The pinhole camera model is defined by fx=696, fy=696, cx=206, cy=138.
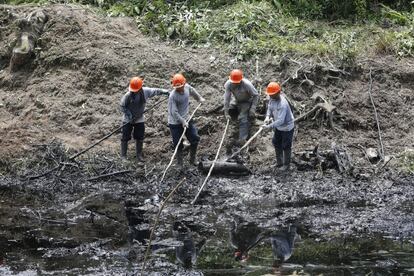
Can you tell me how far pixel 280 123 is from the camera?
1077cm

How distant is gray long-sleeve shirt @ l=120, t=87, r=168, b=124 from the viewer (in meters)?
11.2

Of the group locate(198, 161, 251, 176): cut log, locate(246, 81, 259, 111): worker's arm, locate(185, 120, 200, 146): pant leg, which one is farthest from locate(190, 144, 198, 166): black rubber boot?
locate(246, 81, 259, 111): worker's arm

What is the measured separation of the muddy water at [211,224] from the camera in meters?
8.37

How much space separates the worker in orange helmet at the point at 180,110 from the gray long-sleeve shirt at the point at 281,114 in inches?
44.4

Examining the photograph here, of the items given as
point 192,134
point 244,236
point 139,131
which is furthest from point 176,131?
point 244,236

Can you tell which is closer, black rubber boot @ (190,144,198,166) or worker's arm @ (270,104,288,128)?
worker's arm @ (270,104,288,128)

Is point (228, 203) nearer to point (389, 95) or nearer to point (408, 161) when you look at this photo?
point (408, 161)

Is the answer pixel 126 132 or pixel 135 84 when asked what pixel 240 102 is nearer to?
pixel 135 84

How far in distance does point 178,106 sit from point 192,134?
59 centimetres

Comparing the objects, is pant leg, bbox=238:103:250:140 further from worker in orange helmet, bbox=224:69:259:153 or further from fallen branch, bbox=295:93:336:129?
fallen branch, bbox=295:93:336:129

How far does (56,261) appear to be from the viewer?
8.59m

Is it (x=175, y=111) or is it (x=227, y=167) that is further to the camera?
(x=227, y=167)

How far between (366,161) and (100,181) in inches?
175

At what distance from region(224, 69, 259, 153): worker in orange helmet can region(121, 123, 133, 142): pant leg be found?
1605mm
